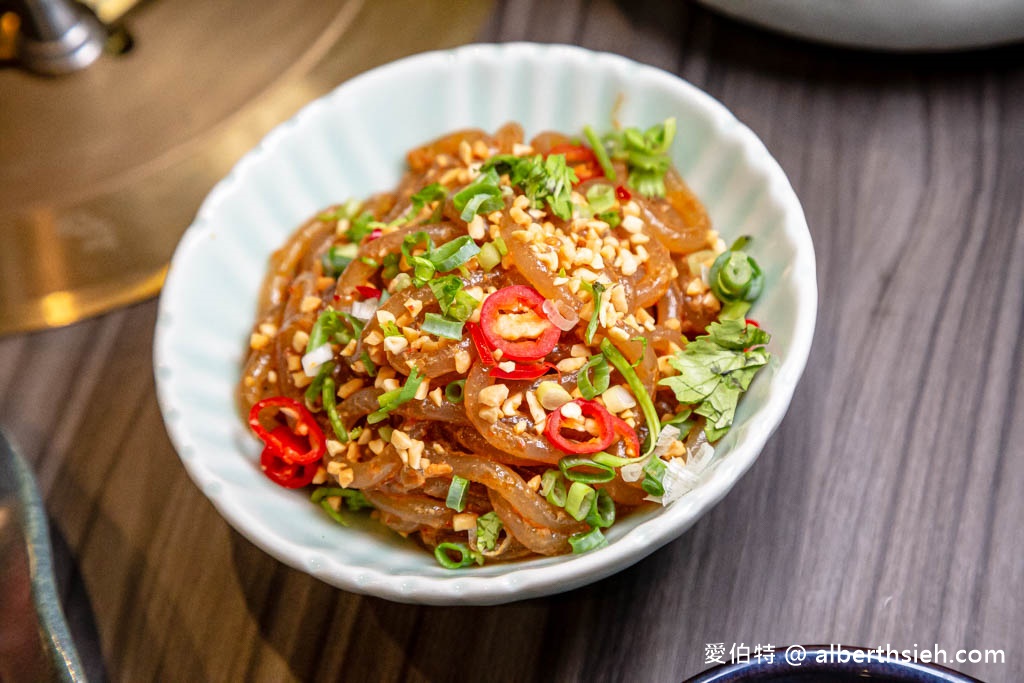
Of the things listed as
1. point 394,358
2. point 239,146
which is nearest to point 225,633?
point 394,358

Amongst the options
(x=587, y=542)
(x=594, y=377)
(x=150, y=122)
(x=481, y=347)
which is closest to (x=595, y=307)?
(x=594, y=377)

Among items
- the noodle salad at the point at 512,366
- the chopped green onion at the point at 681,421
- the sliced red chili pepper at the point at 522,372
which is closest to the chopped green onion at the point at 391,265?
the noodle salad at the point at 512,366

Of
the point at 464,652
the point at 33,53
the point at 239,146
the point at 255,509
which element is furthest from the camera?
the point at 33,53

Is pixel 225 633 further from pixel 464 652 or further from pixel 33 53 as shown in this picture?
pixel 33 53

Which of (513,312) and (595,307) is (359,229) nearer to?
(513,312)

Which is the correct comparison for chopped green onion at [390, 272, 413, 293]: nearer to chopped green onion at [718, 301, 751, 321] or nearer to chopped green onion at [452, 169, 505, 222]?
chopped green onion at [452, 169, 505, 222]

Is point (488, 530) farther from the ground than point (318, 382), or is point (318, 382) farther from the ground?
point (318, 382)

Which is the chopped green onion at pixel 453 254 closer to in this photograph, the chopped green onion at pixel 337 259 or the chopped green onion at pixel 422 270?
the chopped green onion at pixel 422 270
